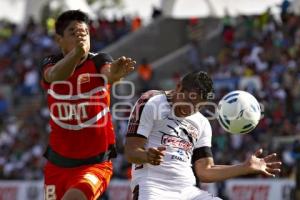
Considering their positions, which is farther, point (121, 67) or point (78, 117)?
point (78, 117)

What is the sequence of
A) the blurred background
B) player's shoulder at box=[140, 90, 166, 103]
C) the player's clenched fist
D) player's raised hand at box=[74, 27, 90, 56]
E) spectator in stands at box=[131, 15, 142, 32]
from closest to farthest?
1. the player's clenched fist
2. player's raised hand at box=[74, 27, 90, 56]
3. player's shoulder at box=[140, 90, 166, 103]
4. the blurred background
5. spectator in stands at box=[131, 15, 142, 32]

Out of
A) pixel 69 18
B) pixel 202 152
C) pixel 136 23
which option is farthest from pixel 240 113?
pixel 136 23

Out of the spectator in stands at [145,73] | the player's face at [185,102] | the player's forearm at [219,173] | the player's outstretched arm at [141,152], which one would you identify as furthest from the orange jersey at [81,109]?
the spectator in stands at [145,73]

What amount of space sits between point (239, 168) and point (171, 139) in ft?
2.48

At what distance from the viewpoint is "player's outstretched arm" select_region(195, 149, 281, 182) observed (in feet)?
25.1

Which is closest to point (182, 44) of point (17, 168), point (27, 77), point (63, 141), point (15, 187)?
point (27, 77)

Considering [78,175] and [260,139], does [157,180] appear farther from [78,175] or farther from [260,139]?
[260,139]

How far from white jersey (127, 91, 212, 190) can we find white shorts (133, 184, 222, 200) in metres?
0.05

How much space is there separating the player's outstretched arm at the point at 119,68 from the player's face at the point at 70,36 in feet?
1.33

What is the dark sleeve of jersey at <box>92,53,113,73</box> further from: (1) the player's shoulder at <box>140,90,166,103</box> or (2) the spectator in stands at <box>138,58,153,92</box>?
(2) the spectator in stands at <box>138,58,153,92</box>

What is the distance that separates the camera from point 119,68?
26.5 ft

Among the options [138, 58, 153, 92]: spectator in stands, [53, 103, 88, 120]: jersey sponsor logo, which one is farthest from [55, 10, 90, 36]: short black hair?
[138, 58, 153, 92]: spectator in stands

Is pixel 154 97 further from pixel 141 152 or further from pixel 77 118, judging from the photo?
pixel 77 118

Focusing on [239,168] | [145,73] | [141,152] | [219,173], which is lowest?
[145,73]
